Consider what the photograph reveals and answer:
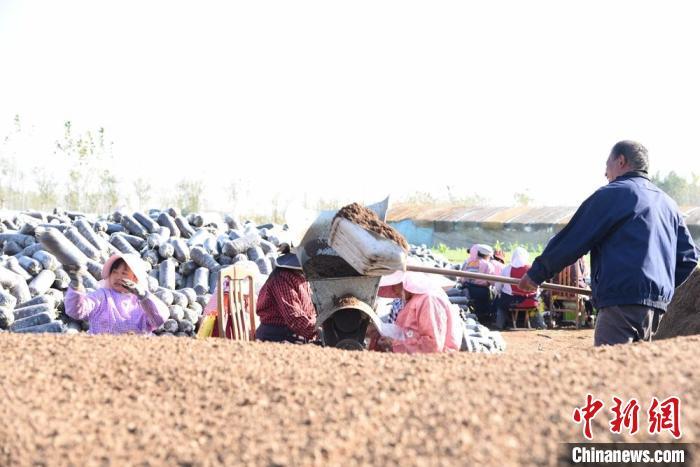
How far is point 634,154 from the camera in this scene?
164 inches

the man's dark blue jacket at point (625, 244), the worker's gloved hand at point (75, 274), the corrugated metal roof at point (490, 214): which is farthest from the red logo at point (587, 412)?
the corrugated metal roof at point (490, 214)

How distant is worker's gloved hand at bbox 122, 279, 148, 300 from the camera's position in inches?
190

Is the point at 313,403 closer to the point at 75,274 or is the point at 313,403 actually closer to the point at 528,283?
the point at 528,283

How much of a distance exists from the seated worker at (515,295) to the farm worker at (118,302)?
24.8 ft

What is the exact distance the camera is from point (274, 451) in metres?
1.86

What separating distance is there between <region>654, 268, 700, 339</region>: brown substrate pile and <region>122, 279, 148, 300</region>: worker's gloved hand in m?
4.20

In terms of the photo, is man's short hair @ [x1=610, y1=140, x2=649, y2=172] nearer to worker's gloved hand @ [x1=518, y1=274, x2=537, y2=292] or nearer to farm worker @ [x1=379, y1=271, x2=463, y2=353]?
worker's gloved hand @ [x1=518, y1=274, x2=537, y2=292]

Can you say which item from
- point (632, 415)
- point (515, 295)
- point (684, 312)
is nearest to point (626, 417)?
point (632, 415)

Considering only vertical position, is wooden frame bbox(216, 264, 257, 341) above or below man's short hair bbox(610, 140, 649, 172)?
below

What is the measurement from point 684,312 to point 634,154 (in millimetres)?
2317

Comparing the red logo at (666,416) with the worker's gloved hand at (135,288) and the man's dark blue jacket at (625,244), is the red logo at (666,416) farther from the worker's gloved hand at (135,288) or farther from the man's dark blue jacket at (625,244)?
the worker's gloved hand at (135,288)

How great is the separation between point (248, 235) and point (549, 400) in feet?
34.0

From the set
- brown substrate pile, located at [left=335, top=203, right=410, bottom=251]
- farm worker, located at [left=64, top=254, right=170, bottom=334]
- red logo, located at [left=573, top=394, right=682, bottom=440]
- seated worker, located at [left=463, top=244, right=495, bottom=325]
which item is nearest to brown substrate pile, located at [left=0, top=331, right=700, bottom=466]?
red logo, located at [left=573, top=394, right=682, bottom=440]

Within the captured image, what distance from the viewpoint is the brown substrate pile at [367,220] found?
3.44 meters
